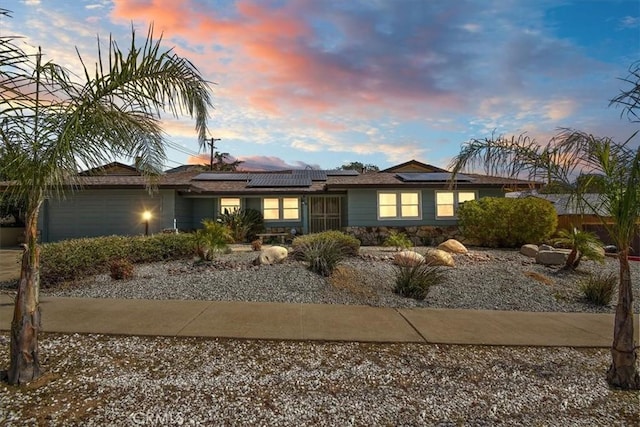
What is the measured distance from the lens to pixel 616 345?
12.7ft

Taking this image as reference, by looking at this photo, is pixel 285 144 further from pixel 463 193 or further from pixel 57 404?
pixel 57 404

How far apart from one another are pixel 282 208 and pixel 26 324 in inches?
620

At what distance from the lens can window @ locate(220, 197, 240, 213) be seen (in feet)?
63.0

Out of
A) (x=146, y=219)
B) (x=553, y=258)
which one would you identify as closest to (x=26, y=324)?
(x=553, y=258)

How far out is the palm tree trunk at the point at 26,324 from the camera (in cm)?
352

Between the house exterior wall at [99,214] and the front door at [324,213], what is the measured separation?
25.7ft

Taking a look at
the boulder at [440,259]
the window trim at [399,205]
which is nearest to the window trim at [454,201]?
the window trim at [399,205]

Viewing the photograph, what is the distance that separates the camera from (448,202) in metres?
18.4

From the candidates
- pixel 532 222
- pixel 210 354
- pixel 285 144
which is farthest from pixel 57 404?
pixel 532 222

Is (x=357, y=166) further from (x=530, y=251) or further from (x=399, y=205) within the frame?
(x=530, y=251)

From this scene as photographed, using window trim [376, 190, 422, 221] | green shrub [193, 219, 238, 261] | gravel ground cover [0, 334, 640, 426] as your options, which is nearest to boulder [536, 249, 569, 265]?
window trim [376, 190, 422, 221]

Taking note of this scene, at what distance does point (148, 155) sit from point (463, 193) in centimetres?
1665

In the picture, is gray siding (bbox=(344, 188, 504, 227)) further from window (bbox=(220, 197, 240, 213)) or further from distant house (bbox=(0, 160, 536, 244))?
window (bbox=(220, 197, 240, 213))

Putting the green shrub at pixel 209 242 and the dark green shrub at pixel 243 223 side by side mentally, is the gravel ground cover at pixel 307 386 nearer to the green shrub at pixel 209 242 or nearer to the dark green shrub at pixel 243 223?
the green shrub at pixel 209 242
